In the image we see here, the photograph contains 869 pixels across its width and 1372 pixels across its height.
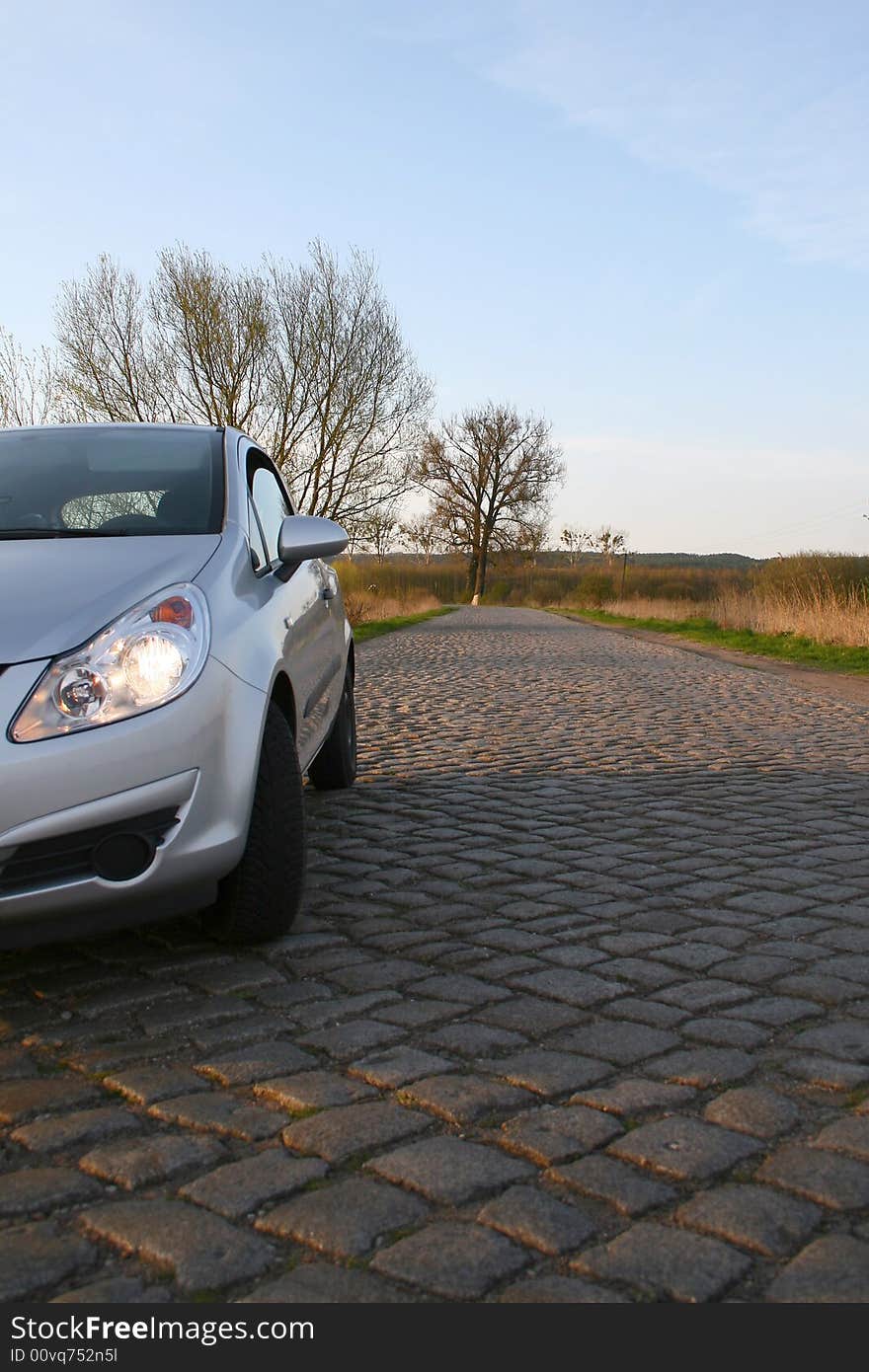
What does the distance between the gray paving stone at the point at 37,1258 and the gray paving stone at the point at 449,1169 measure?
575mm

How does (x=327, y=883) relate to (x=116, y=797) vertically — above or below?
below

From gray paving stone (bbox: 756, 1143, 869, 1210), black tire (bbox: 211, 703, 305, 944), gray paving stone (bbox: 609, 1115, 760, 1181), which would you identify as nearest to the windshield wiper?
black tire (bbox: 211, 703, 305, 944)

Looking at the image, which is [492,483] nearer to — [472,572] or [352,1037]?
[472,572]

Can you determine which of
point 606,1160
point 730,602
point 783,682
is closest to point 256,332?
point 730,602

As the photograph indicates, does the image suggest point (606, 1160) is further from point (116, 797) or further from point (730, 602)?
point (730, 602)

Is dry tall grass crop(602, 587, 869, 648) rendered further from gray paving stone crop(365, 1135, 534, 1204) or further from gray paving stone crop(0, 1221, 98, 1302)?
gray paving stone crop(0, 1221, 98, 1302)

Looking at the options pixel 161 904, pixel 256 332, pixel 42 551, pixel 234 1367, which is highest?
pixel 256 332

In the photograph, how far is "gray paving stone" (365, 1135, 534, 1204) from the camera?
2.32m

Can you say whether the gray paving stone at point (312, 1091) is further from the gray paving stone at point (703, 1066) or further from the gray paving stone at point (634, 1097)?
the gray paving stone at point (703, 1066)

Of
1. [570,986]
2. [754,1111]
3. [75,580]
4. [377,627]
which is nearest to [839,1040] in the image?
[754,1111]

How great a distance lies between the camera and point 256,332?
94.7 feet

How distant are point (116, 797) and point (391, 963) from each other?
1.07 m

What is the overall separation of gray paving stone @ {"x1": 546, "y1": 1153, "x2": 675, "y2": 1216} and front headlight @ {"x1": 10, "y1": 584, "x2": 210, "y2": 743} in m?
1.54

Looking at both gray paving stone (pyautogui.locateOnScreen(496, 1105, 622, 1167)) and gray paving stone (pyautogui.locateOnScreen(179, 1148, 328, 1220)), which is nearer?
gray paving stone (pyautogui.locateOnScreen(179, 1148, 328, 1220))
